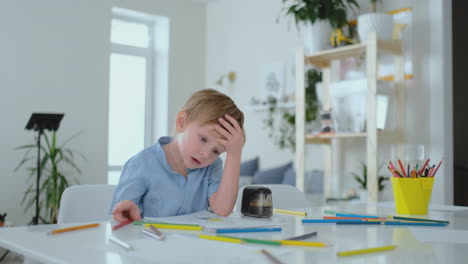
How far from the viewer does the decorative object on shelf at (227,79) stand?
17.5 ft

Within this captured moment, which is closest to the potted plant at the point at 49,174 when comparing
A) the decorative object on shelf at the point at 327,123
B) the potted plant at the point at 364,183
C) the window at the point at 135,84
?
the window at the point at 135,84

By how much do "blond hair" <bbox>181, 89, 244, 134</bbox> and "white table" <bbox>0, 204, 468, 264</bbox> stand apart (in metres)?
0.43

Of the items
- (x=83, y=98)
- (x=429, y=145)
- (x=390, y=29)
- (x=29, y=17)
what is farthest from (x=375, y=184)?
(x=29, y=17)

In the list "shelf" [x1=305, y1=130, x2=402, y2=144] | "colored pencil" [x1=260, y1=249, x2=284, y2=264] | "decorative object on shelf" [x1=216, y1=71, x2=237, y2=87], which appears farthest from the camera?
"decorative object on shelf" [x1=216, y1=71, x2=237, y2=87]

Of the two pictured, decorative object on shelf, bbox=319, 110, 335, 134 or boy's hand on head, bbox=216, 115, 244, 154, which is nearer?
boy's hand on head, bbox=216, 115, 244, 154

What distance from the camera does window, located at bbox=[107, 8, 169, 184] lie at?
17.9ft

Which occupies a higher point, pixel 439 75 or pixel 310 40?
pixel 310 40

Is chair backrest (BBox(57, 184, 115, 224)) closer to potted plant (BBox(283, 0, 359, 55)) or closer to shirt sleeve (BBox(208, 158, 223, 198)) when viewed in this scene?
shirt sleeve (BBox(208, 158, 223, 198))

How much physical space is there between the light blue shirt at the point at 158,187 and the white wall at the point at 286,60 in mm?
2263

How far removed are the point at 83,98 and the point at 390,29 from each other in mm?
3100

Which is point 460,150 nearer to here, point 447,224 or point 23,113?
point 447,224

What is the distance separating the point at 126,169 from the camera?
4.28 ft

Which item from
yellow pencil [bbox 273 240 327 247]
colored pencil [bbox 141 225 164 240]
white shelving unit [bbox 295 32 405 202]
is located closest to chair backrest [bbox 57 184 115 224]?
colored pencil [bbox 141 225 164 240]

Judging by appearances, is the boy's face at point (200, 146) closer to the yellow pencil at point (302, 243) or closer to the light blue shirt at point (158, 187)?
the light blue shirt at point (158, 187)
